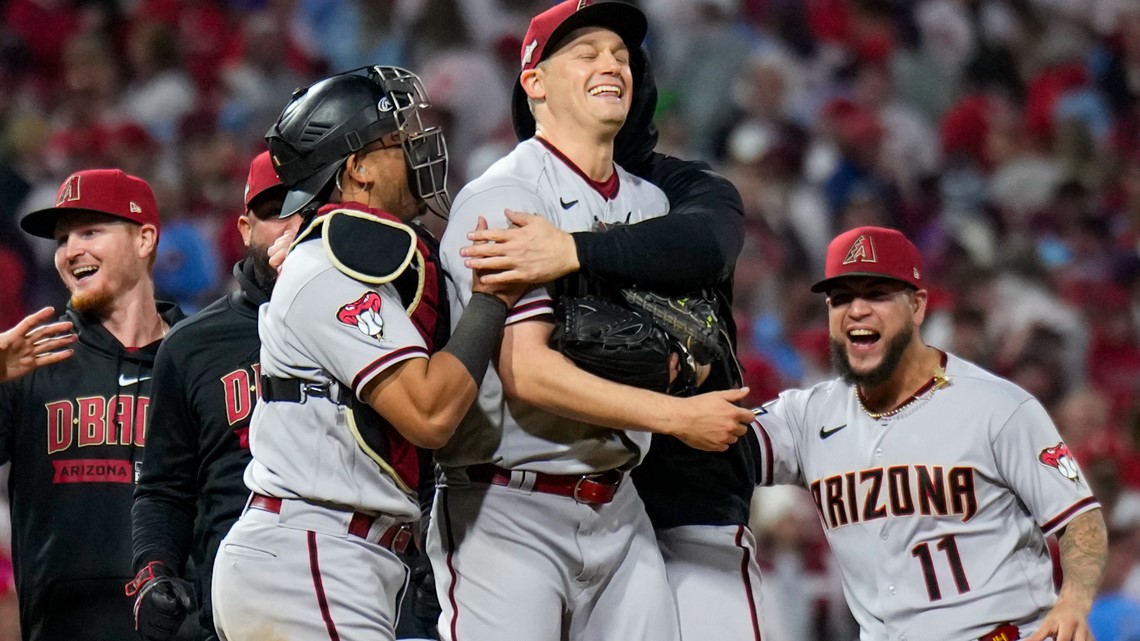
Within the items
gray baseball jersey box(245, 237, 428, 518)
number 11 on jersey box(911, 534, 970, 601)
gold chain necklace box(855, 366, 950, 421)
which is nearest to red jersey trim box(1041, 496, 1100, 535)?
number 11 on jersey box(911, 534, 970, 601)

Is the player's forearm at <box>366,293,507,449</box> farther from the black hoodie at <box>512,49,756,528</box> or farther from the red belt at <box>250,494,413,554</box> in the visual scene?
the black hoodie at <box>512,49,756,528</box>

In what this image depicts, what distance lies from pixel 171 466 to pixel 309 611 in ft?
3.42

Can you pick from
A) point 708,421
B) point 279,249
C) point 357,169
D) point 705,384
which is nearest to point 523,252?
point 357,169

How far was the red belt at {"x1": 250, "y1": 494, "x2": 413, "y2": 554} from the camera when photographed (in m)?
3.39

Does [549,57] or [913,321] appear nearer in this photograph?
[549,57]

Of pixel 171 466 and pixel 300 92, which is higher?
pixel 300 92

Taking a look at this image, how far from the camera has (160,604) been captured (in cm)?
383

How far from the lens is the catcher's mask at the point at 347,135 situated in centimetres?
351

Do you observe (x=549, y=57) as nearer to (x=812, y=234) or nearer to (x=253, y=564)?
(x=253, y=564)

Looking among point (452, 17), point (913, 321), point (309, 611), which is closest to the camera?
point (309, 611)

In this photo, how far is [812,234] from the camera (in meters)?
9.41

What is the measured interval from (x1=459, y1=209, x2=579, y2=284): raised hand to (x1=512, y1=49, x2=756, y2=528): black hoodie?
48 millimetres

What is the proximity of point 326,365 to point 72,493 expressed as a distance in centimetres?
150

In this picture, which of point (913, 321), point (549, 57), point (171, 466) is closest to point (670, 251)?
point (549, 57)
